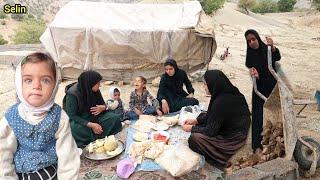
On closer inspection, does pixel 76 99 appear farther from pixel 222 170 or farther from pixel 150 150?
pixel 222 170

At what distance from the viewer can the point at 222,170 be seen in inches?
157

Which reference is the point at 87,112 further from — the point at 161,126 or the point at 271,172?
the point at 271,172

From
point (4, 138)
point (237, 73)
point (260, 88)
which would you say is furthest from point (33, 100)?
point (237, 73)

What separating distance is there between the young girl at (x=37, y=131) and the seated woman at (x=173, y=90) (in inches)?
134

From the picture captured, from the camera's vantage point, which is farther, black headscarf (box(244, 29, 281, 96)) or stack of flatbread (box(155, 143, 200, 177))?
black headscarf (box(244, 29, 281, 96))

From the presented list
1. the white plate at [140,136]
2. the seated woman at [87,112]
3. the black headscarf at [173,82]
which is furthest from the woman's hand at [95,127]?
the black headscarf at [173,82]

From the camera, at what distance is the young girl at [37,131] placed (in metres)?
1.72

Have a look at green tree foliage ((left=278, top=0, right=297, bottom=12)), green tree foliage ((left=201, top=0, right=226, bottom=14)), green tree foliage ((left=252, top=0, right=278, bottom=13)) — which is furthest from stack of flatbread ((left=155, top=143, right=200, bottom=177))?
green tree foliage ((left=278, top=0, right=297, bottom=12))

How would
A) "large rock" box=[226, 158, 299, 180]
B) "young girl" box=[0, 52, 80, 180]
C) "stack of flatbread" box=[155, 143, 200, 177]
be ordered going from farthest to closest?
"stack of flatbread" box=[155, 143, 200, 177] < "large rock" box=[226, 158, 299, 180] < "young girl" box=[0, 52, 80, 180]

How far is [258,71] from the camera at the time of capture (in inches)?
176

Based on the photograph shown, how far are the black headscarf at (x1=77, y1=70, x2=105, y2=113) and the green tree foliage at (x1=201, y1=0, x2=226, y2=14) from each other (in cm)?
1456

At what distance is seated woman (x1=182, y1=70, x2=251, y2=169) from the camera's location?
151 inches

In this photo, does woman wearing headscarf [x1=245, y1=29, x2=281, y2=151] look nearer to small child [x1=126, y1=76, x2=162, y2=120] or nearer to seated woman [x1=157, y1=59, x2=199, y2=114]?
seated woman [x1=157, y1=59, x2=199, y2=114]

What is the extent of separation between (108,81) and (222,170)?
4.30 m
